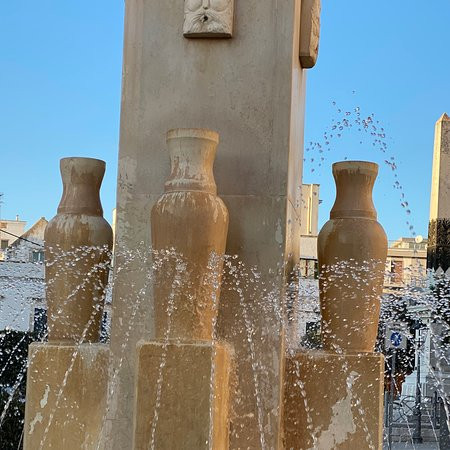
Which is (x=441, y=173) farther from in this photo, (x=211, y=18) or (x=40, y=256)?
(x=211, y=18)

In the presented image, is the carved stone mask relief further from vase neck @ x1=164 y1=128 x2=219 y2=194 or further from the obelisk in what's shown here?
the obelisk

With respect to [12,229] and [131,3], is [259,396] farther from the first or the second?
[12,229]

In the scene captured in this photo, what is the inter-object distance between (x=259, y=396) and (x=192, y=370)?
69 cm

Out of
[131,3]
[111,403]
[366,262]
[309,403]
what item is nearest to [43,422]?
[111,403]

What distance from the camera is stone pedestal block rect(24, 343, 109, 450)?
5.85 meters

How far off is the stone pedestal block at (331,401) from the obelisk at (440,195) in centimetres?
2892

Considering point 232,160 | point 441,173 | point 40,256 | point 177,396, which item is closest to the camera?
point 177,396

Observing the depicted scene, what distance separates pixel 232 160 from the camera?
5.83 meters

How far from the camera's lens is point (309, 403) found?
18.8ft

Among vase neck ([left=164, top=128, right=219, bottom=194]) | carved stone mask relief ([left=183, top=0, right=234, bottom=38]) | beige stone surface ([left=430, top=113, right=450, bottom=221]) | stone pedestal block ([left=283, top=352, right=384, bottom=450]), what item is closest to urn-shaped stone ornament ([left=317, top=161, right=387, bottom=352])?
stone pedestal block ([left=283, top=352, right=384, bottom=450])

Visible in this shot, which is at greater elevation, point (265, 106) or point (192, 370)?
point (265, 106)

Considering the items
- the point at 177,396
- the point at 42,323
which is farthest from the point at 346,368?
the point at 42,323

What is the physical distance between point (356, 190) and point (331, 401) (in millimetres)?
1235


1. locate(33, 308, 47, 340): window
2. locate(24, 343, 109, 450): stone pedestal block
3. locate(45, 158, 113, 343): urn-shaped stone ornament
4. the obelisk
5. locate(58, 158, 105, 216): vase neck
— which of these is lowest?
locate(24, 343, 109, 450): stone pedestal block
